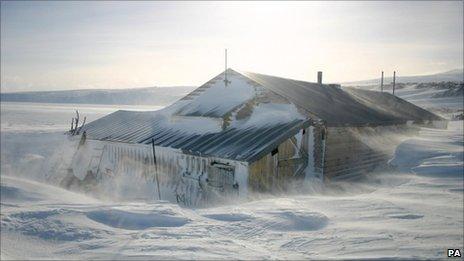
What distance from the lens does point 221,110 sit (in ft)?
49.4

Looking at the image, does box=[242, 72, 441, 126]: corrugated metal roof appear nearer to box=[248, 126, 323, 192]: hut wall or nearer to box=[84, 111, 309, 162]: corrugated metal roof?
box=[248, 126, 323, 192]: hut wall

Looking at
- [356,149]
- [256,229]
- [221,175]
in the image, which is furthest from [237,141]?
[256,229]

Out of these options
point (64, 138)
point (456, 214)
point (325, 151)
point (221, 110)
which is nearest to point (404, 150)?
point (325, 151)

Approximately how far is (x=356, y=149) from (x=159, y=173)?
8250mm

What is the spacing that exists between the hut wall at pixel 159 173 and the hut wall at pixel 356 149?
430cm

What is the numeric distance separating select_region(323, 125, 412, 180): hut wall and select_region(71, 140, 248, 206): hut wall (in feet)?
14.1

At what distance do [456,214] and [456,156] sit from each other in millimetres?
6808

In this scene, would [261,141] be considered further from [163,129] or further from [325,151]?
[163,129]

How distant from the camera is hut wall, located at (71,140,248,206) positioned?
12.0m

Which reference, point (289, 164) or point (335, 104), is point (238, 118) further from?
point (335, 104)

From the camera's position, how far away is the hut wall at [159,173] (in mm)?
12031

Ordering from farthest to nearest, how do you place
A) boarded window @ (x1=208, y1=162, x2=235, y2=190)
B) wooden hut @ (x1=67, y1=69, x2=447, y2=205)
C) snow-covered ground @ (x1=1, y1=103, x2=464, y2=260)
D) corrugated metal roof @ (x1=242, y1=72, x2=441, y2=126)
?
corrugated metal roof @ (x1=242, y1=72, x2=441, y2=126) < wooden hut @ (x1=67, y1=69, x2=447, y2=205) < boarded window @ (x1=208, y1=162, x2=235, y2=190) < snow-covered ground @ (x1=1, y1=103, x2=464, y2=260)

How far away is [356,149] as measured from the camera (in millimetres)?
16094

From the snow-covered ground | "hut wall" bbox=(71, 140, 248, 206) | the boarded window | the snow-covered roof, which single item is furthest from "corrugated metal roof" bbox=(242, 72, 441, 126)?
the snow-covered ground
